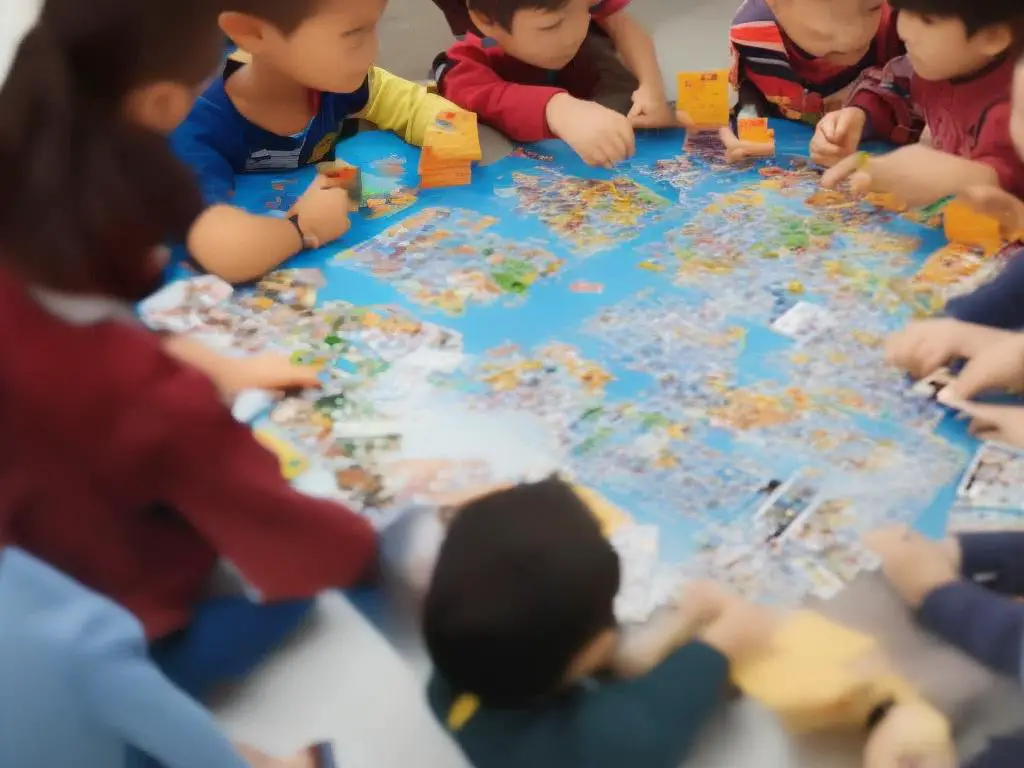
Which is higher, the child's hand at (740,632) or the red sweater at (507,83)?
the red sweater at (507,83)

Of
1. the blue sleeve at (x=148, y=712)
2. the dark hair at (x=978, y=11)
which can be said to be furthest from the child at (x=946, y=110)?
the blue sleeve at (x=148, y=712)

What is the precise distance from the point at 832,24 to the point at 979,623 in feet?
3.31

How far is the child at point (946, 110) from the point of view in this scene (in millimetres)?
1118

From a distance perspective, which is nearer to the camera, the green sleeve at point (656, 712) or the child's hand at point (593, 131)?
the green sleeve at point (656, 712)

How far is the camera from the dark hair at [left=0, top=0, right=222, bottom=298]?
56 centimetres

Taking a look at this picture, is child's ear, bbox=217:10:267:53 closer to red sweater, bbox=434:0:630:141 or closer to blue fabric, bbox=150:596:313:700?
red sweater, bbox=434:0:630:141

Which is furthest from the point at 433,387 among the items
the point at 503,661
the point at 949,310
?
the point at 949,310

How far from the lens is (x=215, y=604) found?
0.75 meters

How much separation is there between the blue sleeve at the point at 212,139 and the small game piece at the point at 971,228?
98 cm

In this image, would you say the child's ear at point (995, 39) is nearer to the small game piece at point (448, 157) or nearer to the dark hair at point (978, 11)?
the dark hair at point (978, 11)

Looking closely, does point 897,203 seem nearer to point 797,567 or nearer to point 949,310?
point 949,310

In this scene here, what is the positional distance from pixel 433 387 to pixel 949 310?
0.59 m

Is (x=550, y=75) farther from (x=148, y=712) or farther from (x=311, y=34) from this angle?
(x=148, y=712)

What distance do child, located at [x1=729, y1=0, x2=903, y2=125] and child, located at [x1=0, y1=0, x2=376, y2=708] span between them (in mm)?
1017
